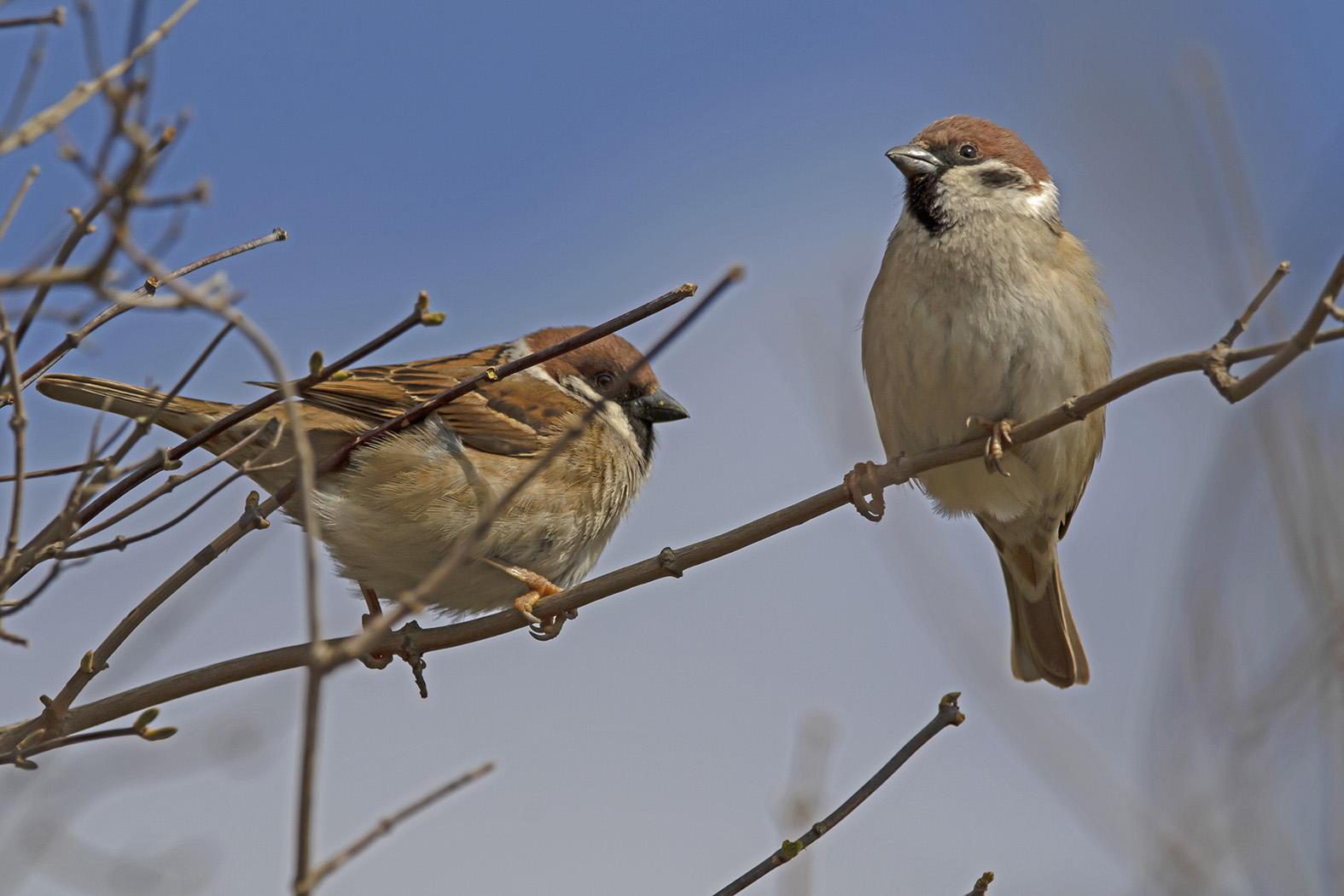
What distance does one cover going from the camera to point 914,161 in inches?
145

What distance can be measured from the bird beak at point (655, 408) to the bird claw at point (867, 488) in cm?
102

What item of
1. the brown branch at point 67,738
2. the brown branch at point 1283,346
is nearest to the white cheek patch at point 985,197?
the brown branch at point 1283,346

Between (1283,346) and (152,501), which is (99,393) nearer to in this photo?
(152,501)

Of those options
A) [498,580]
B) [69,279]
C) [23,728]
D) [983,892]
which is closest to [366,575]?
[498,580]

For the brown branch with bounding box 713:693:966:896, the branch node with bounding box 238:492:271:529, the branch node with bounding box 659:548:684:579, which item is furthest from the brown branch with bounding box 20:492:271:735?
the brown branch with bounding box 713:693:966:896

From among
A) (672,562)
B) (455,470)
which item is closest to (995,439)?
(672,562)

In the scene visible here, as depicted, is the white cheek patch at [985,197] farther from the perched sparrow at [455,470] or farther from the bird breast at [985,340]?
the perched sparrow at [455,470]

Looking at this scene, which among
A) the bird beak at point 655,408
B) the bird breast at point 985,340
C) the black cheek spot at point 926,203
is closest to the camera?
the bird breast at point 985,340

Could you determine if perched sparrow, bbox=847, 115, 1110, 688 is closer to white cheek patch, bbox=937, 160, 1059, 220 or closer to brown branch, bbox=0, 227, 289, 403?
white cheek patch, bbox=937, 160, 1059, 220

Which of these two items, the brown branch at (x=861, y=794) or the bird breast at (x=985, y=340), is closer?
the brown branch at (x=861, y=794)

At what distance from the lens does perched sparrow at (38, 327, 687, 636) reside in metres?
3.40

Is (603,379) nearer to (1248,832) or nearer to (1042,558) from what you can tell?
(1042,558)

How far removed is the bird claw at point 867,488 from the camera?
312cm

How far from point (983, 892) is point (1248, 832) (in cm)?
98
